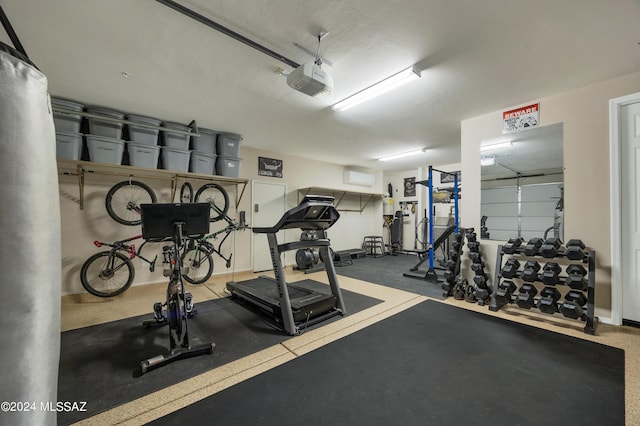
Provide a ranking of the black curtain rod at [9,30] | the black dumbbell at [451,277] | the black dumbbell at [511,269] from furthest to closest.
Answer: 1. the black dumbbell at [451,277]
2. the black dumbbell at [511,269]
3. the black curtain rod at [9,30]

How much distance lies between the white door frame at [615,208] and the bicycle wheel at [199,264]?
557 cm

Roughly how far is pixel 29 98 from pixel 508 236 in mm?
4628

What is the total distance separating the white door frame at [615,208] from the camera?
2875 millimetres

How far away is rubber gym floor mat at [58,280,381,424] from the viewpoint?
1.89 m

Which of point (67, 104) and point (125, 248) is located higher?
point (67, 104)

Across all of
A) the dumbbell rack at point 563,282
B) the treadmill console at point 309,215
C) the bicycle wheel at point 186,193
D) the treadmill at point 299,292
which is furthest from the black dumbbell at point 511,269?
the bicycle wheel at point 186,193

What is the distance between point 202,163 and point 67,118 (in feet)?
5.66

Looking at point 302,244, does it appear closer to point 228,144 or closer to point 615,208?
point 228,144

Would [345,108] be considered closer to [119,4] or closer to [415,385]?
[119,4]

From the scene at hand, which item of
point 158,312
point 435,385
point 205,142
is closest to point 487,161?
point 435,385

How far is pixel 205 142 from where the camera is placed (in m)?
4.54

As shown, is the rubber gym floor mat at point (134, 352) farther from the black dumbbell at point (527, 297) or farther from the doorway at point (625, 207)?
the doorway at point (625, 207)

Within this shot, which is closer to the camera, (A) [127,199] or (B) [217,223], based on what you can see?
(A) [127,199]

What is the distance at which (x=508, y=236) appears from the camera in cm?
371
